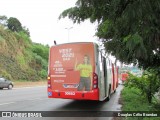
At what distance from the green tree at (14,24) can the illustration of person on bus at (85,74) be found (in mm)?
57308

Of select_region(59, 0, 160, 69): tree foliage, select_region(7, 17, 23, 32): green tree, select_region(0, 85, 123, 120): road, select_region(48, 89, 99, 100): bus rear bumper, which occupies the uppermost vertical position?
select_region(7, 17, 23, 32): green tree

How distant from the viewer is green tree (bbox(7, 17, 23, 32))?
225 ft

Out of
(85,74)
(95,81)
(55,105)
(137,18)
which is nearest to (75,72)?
(85,74)

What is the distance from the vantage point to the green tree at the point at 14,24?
225 ft

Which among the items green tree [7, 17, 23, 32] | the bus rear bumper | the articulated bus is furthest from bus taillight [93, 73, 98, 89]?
green tree [7, 17, 23, 32]

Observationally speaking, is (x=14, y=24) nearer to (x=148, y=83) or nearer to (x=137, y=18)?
(x=148, y=83)

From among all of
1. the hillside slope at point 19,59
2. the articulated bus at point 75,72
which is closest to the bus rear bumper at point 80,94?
the articulated bus at point 75,72

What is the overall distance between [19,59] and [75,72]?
39.2 meters

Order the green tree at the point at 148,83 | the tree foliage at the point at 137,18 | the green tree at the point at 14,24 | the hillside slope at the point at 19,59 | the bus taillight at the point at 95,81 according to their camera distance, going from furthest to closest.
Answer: the green tree at the point at 14,24, the hillside slope at the point at 19,59, the green tree at the point at 148,83, the bus taillight at the point at 95,81, the tree foliage at the point at 137,18

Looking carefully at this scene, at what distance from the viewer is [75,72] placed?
13.6 m

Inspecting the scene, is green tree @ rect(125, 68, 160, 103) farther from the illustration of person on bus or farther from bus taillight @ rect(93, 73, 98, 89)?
A: the illustration of person on bus

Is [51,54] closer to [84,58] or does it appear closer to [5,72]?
[84,58]

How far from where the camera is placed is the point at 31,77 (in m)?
53.0

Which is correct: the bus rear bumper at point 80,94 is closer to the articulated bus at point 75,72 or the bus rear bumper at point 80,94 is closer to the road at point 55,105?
the articulated bus at point 75,72
